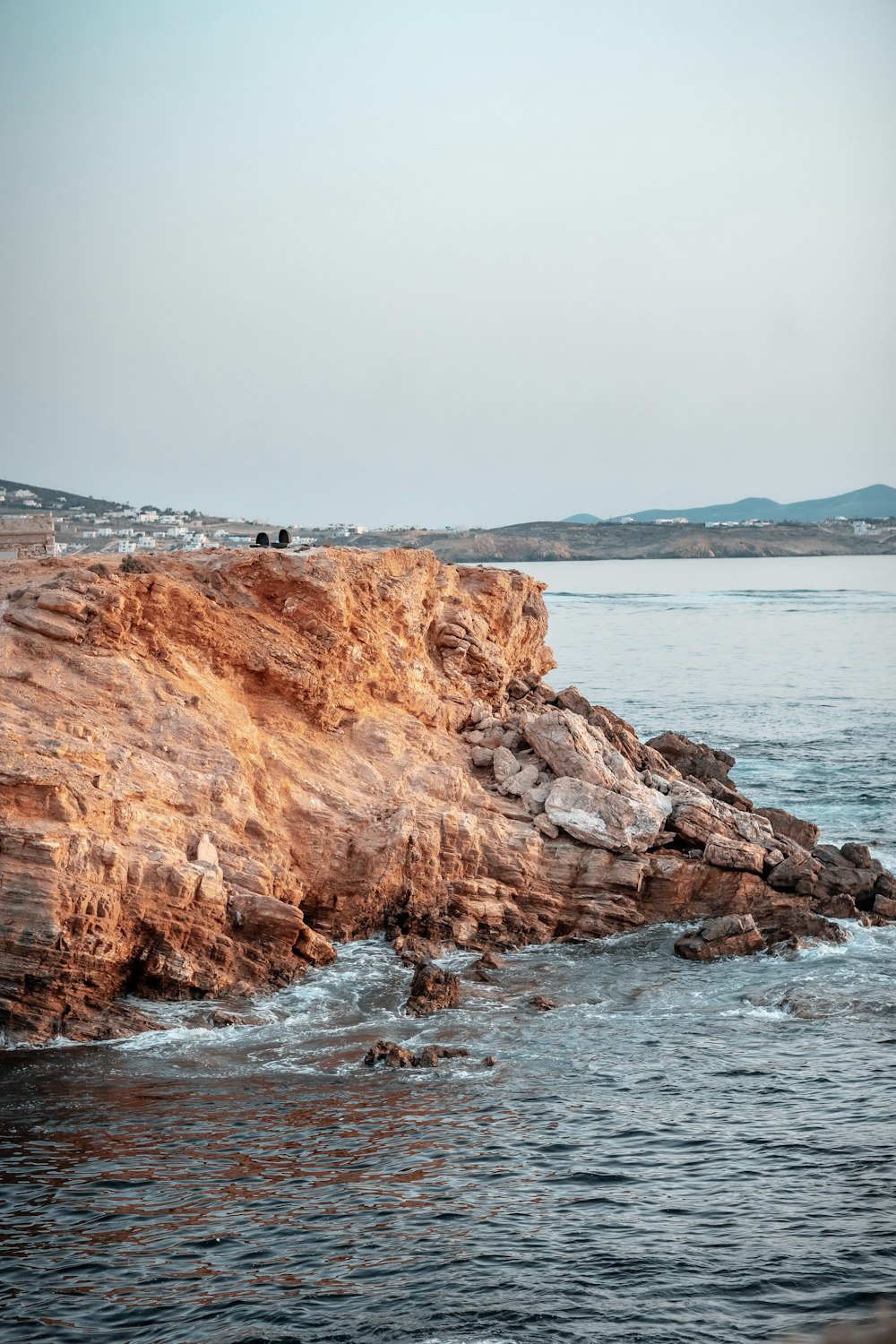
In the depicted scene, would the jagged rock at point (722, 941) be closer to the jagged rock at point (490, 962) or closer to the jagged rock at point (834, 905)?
the jagged rock at point (834, 905)

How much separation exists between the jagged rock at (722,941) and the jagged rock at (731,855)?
1231mm

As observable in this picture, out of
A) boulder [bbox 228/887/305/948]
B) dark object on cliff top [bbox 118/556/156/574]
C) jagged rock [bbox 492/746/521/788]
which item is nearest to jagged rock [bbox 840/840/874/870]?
jagged rock [bbox 492/746/521/788]

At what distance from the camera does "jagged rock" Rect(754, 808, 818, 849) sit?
23.6 m

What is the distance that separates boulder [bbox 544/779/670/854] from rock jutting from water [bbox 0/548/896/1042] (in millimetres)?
35

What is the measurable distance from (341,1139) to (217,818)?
601cm

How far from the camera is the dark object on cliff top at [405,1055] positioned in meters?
14.7

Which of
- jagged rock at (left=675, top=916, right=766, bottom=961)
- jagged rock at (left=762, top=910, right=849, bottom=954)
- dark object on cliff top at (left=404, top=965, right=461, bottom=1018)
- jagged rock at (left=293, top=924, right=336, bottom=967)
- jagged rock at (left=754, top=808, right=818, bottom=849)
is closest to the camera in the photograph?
dark object on cliff top at (left=404, top=965, right=461, bottom=1018)

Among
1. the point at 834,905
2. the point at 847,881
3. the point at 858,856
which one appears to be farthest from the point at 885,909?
the point at 858,856

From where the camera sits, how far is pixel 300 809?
18953 mm

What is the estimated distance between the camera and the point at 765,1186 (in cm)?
1192

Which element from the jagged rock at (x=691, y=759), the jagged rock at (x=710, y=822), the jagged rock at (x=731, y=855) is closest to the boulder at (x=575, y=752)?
the jagged rock at (x=710, y=822)

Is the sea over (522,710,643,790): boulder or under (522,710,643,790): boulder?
under

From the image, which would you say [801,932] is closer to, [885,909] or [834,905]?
[834,905]

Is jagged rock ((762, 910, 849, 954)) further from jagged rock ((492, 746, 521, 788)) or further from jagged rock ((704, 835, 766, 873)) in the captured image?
jagged rock ((492, 746, 521, 788))
